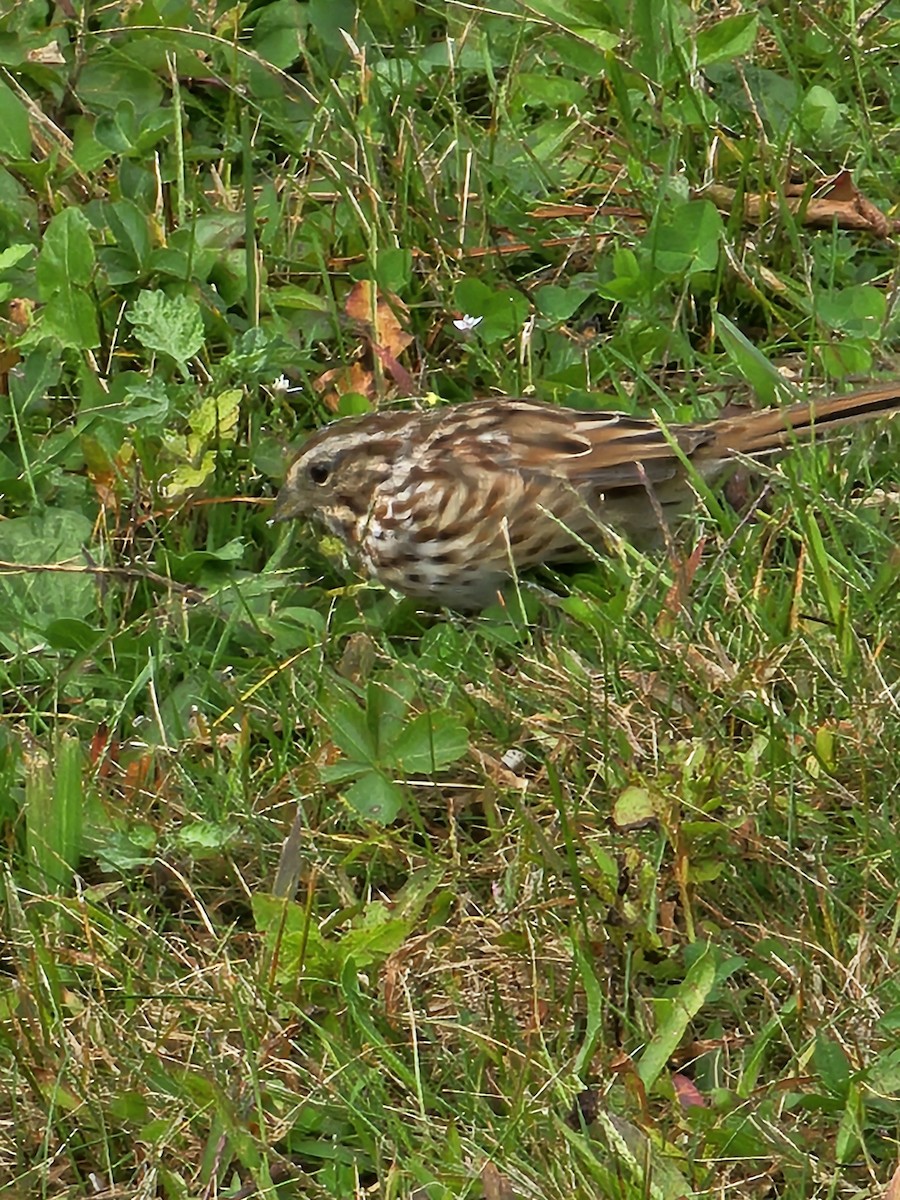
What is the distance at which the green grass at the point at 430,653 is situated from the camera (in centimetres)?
409

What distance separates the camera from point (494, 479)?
5449mm

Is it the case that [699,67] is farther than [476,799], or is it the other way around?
[699,67]

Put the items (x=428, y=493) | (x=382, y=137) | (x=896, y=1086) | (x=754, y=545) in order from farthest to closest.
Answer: (x=382, y=137) → (x=428, y=493) → (x=754, y=545) → (x=896, y=1086)

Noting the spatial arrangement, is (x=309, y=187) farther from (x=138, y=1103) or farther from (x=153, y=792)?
(x=138, y=1103)

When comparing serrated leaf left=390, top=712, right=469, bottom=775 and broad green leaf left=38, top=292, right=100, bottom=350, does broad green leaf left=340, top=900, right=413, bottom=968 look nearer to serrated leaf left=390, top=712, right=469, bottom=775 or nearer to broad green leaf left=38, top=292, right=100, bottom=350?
serrated leaf left=390, top=712, right=469, bottom=775

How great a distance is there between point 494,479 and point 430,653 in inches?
22.8

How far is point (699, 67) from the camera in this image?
6.27 m

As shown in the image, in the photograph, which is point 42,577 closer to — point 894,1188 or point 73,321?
point 73,321

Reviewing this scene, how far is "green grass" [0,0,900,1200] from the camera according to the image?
4.09m

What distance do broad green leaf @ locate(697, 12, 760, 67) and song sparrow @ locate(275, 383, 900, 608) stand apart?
4.32ft

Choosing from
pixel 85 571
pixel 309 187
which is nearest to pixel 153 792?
pixel 85 571

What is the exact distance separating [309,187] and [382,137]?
25 centimetres

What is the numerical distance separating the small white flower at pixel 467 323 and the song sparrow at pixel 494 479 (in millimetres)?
310

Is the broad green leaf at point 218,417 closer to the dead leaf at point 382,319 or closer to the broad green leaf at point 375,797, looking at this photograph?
the dead leaf at point 382,319
